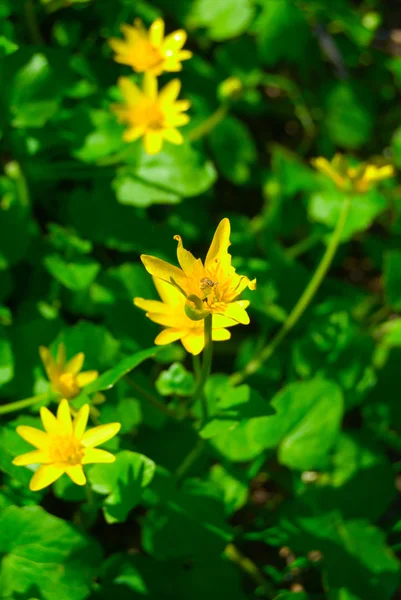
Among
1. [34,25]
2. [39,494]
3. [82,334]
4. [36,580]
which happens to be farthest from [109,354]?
[34,25]

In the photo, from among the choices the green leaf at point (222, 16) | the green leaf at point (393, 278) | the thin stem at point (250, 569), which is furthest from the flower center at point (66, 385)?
the green leaf at point (222, 16)

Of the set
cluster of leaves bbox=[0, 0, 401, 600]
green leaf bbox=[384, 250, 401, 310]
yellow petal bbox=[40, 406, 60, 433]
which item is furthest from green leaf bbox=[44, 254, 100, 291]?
green leaf bbox=[384, 250, 401, 310]

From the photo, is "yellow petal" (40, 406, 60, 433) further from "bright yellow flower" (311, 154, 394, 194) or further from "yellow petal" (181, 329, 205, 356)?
"bright yellow flower" (311, 154, 394, 194)

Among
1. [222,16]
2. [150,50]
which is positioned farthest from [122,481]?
[222,16]

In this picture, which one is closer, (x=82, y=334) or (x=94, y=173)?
(x=82, y=334)

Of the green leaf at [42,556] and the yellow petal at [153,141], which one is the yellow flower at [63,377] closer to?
the green leaf at [42,556]

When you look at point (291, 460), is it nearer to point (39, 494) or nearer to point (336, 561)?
point (336, 561)

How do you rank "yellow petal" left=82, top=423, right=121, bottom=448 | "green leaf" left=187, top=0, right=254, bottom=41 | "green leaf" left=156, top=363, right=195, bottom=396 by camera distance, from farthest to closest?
"green leaf" left=187, top=0, right=254, bottom=41 < "green leaf" left=156, top=363, right=195, bottom=396 < "yellow petal" left=82, top=423, right=121, bottom=448

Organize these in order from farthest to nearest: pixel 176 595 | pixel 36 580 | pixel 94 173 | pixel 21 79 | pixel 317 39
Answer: pixel 317 39, pixel 94 173, pixel 21 79, pixel 176 595, pixel 36 580
